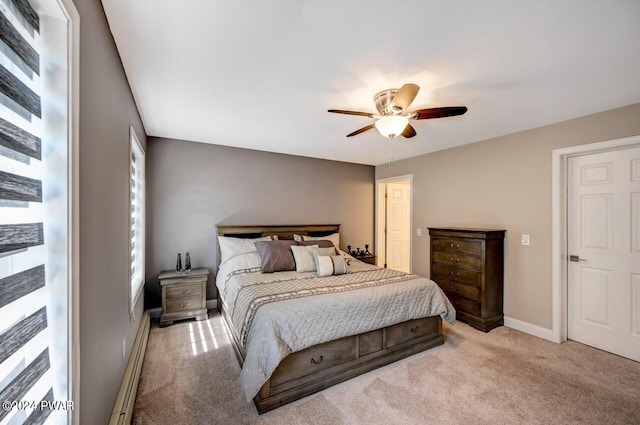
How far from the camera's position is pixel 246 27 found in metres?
1.52

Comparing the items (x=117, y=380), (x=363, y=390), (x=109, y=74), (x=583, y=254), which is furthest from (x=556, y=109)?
(x=117, y=380)

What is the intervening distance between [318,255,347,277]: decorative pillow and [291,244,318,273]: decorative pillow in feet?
0.76

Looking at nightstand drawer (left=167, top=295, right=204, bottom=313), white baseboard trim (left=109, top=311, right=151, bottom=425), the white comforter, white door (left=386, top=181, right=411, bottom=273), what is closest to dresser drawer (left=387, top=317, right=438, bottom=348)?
the white comforter

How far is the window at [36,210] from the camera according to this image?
0.68 meters

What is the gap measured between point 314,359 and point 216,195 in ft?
9.04

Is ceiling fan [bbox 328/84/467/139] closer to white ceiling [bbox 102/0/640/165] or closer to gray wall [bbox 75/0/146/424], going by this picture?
white ceiling [bbox 102/0/640/165]

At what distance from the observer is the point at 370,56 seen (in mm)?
1770

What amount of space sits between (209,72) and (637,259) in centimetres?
421

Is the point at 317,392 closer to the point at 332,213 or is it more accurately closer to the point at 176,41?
the point at 176,41

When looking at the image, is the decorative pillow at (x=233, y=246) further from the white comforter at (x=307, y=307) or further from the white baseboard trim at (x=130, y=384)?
the white baseboard trim at (x=130, y=384)

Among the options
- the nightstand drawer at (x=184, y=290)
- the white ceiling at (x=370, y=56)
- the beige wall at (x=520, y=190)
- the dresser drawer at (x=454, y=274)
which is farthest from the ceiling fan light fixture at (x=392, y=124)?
the nightstand drawer at (x=184, y=290)

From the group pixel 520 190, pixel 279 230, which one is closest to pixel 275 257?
pixel 279 230

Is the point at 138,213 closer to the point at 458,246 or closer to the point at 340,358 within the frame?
the point at 340,358

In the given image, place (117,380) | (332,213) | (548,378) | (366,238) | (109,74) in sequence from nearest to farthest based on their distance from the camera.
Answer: (109,74)
(117,380)
(548,378)
(332,213)
(366,238)
